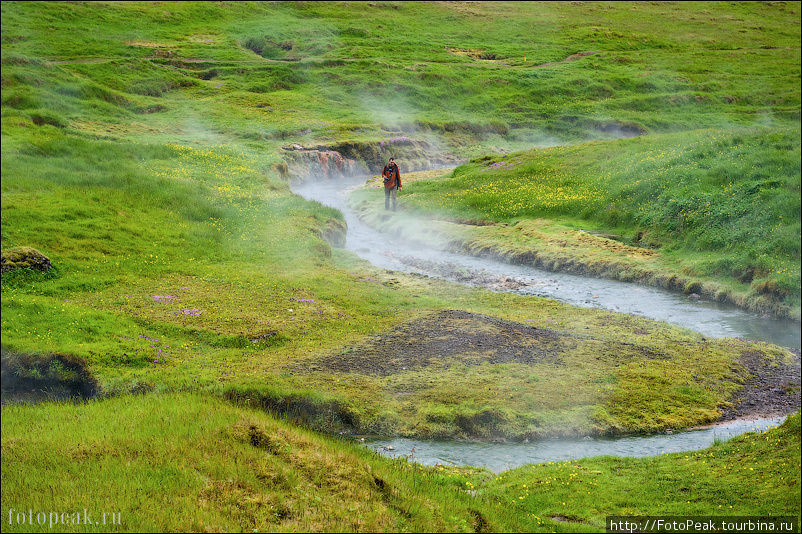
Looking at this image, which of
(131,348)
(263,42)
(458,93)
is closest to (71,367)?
(131,348)

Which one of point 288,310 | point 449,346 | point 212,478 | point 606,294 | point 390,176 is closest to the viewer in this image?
point 212,478

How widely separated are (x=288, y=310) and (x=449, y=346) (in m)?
6.84

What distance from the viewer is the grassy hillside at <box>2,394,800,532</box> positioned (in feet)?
35.9

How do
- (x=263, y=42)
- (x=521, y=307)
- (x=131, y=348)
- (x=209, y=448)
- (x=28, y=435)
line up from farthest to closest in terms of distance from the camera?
(x=263, y=42) → (x=521, y=307) → (x=131, y=348) → (x=28, y=435) → (x=209, y=448)

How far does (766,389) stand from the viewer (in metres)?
21.3

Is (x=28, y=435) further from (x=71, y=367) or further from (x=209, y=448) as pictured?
(x=71, y=367)

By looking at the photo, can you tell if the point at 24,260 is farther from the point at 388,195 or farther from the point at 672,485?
the point at 388,195

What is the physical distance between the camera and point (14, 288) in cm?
2334

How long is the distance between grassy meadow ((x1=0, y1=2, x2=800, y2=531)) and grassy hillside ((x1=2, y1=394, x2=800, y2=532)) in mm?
66

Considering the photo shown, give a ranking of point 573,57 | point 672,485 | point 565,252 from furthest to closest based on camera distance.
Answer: point 573,57 < point 565,252 < point 672,485

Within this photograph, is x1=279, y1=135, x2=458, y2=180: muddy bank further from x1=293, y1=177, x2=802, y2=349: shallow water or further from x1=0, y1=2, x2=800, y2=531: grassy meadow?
x1=293, y1=177, x2=802, y2=349: shallow water

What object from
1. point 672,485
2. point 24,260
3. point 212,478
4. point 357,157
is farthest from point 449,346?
point 357,157

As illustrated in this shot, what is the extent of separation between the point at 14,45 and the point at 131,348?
8116 centimetres

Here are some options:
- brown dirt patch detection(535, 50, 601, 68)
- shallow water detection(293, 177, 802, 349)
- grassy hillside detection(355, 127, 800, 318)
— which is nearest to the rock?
shallow water detection(293, 177, 802, 349)
